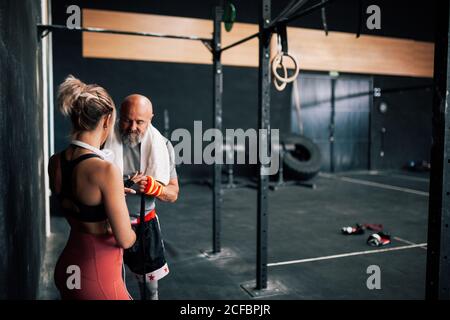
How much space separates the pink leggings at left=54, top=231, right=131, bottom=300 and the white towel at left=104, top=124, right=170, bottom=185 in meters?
0.55

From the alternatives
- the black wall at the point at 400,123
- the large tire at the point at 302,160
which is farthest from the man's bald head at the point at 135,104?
the black wall at the point at 400,123

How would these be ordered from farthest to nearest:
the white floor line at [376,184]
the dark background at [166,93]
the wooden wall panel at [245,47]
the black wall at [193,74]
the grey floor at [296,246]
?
the wooden wall panel at [245,47]
the black wall at [193,74]
the white floor line at [376,184]
the grey floor at [296,246]
the dark background at [166,93]

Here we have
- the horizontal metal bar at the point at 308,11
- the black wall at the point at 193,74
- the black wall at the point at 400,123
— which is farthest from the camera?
the black wall at the point at 400,123

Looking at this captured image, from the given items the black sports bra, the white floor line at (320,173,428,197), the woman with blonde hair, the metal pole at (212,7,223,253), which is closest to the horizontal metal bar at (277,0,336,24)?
the metal pole at (212,7,223,253)

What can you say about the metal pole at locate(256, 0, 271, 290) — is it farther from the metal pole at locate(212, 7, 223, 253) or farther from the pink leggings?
the pink leggings

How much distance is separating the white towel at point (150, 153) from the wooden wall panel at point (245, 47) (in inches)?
241

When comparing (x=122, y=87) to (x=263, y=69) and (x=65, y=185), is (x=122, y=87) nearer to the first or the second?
(x=263, y=69)

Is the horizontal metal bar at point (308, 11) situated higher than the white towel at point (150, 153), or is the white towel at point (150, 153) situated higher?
the horizontal metal bar at point (308, 11)

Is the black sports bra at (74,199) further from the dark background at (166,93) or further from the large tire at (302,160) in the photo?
the large tire at (302,160)

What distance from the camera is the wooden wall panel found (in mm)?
7480

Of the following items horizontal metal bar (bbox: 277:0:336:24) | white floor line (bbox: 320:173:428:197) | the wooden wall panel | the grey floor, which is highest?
the wooden wall panel

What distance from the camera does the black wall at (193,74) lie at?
23.7 ft
